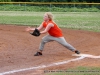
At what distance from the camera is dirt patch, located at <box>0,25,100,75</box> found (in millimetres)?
10062

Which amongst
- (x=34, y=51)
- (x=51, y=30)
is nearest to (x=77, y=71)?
(x=51, y=30)

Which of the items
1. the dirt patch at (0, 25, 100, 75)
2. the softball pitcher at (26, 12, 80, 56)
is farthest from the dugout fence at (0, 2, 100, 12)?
the softball pitcher at (26, 12, 80, 56)

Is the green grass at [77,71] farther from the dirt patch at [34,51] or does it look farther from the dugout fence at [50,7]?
the dugout fence at [50,7]

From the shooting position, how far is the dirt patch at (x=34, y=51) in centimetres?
1006

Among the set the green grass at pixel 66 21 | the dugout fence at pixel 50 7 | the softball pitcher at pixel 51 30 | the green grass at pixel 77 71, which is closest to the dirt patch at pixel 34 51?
the softball pitcher at pixel 51 30

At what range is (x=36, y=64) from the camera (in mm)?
9930

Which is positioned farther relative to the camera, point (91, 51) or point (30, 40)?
point (30, 40)

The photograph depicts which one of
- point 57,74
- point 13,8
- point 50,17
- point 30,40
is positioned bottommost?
point 13,8

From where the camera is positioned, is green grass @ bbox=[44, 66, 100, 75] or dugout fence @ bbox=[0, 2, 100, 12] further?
dugout fence @ bbox=[0, 2, 100, 12]

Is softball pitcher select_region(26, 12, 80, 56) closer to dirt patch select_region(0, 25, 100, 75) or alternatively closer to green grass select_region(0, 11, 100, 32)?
dirt patch select_region(0, 25, 100, 75)

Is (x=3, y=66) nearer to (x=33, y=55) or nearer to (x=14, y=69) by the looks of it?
(x=14, y=69)

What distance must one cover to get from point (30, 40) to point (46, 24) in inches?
153

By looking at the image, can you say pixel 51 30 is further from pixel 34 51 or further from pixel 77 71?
pixel 77 71

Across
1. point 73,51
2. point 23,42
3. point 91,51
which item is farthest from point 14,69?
point 23,42
